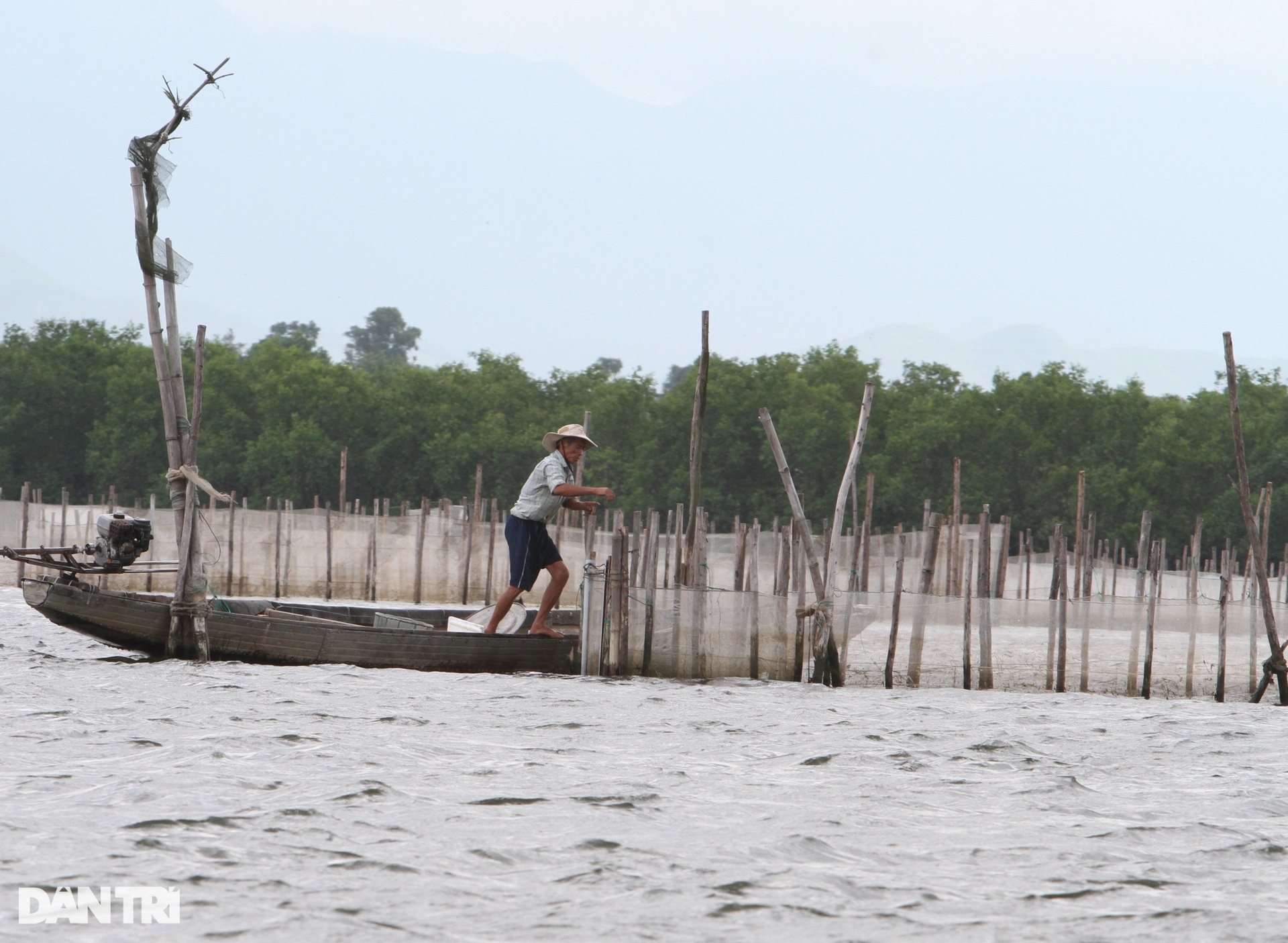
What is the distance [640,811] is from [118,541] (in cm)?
683

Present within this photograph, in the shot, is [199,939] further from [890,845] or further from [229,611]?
[229,611]

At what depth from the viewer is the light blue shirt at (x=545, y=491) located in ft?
38.2

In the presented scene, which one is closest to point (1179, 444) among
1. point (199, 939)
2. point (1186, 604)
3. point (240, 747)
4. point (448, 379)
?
point (448, 379)

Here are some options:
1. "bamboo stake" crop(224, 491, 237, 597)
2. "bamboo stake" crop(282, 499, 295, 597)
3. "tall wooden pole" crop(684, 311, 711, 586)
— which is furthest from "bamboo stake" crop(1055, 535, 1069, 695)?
"bamboo stake" crop(282, 499, 295, 597)

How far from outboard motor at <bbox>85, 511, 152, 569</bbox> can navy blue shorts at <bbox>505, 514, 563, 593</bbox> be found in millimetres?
2955

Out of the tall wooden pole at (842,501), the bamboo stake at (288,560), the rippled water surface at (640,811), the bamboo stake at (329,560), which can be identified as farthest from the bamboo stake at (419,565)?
the tall wooden pole at (842,501)

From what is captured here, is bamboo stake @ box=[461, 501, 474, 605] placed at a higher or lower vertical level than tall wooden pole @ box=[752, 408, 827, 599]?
lower

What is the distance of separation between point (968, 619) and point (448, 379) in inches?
1819

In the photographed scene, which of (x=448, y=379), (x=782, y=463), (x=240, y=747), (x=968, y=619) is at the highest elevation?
(x=448, y=379)

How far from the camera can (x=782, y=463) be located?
11.8 m

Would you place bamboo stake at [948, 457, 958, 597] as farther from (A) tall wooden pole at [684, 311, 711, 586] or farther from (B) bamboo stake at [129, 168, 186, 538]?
(B) bamboo stake at [129, 168, 186, 538]

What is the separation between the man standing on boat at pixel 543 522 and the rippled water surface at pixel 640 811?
98 cm

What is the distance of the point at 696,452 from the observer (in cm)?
1258

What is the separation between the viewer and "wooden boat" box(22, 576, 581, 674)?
11.8 meters
